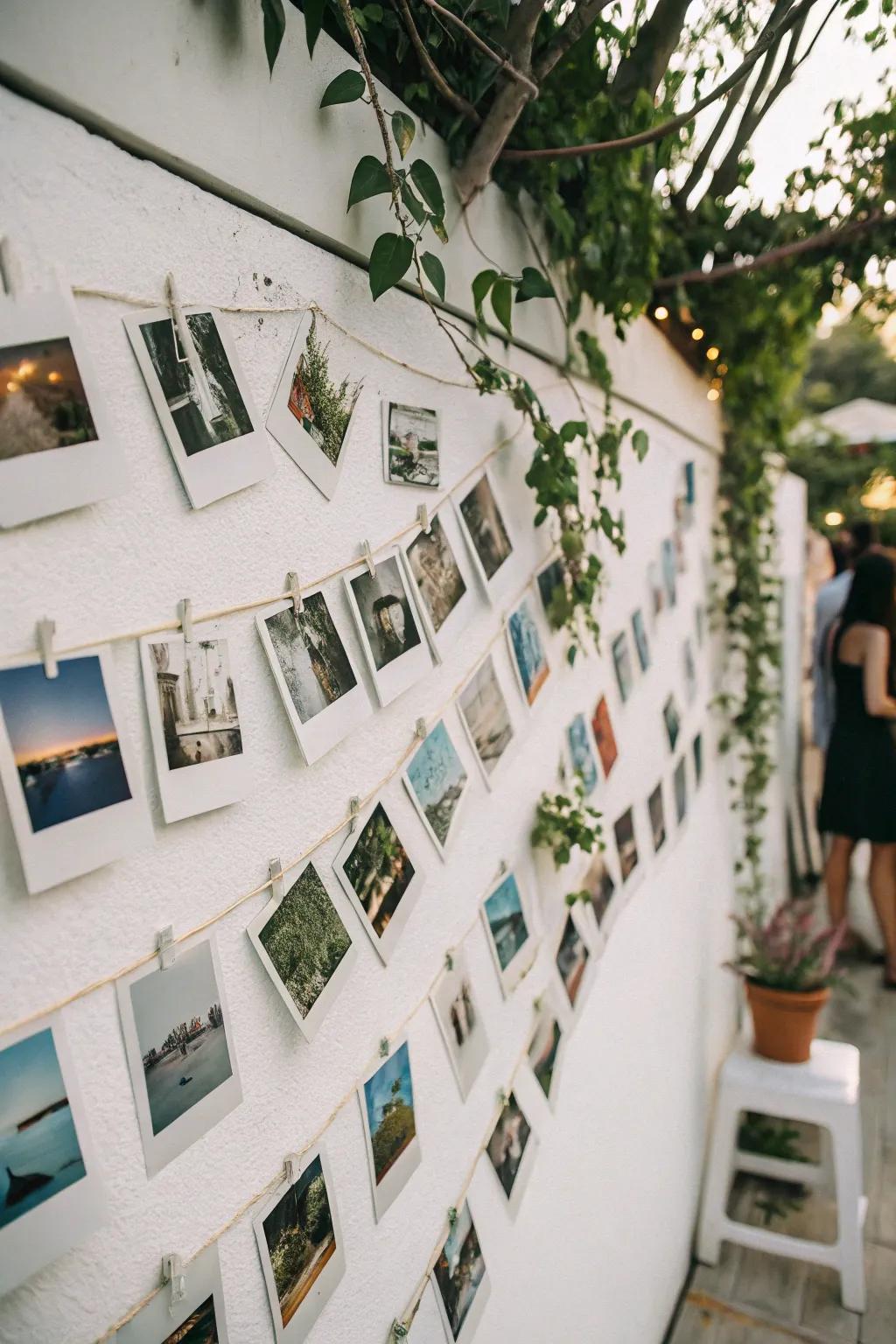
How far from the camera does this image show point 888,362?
12.1 meters

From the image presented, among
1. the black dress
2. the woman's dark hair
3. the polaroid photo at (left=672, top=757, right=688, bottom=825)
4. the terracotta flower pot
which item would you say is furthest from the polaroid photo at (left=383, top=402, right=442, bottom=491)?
the black dress

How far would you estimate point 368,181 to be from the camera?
930 mm

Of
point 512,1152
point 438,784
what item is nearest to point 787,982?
point 512,1152

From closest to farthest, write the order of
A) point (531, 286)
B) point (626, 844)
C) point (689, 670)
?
point (531, 286) → point (626, 844) → point (689, 670)

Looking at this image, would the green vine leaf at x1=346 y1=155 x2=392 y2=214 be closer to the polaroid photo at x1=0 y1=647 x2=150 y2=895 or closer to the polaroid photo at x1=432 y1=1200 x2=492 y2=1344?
the polaroid photo at x1=0 y1=647 x2=150 y2=895

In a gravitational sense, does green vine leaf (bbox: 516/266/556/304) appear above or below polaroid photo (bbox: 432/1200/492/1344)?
above

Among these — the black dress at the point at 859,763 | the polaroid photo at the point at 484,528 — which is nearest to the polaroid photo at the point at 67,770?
the polaroid photo at the point at 484,528

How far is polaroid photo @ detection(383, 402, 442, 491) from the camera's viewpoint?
1068 mm

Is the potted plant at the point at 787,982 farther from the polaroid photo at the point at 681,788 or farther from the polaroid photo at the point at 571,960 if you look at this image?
the polaroid photo at the point at 571,960

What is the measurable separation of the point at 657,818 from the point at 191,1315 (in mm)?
1630

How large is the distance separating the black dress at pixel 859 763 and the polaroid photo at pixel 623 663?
5.89ft

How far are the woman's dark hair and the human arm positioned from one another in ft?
0.18

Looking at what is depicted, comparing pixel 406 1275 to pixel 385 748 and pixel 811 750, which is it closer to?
pixel 385 748

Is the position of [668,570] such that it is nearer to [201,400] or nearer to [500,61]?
[500,61]
